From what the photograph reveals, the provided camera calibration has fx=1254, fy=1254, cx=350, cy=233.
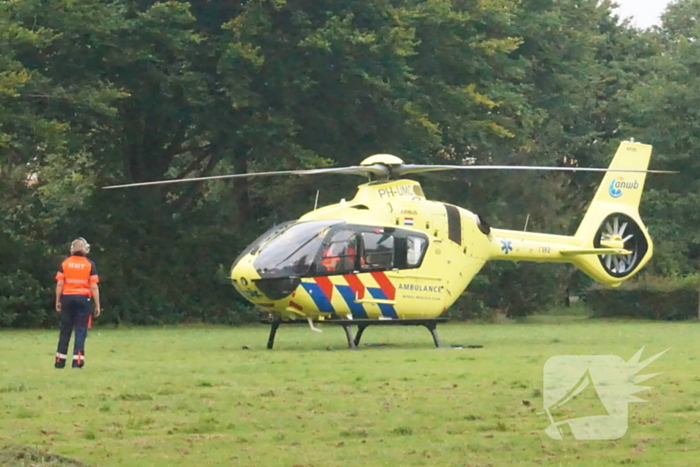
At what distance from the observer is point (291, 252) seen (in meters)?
21.0

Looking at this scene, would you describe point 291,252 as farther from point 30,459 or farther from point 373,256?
point 30,459

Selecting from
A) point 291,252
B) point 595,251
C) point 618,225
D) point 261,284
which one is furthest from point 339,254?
point 618,225

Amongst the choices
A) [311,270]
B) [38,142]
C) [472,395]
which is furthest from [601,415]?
[38,142]

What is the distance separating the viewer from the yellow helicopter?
21.1 meters

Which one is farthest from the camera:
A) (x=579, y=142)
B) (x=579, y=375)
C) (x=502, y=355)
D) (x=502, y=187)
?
(x=579, y=142)

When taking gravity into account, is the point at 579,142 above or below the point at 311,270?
above

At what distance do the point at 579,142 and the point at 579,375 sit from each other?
32992 millimetres

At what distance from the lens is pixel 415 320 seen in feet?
73.5

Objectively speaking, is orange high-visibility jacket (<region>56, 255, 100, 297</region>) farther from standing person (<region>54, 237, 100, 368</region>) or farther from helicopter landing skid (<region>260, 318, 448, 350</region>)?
helicopter landing skid (<region>260, 318, 448, 350</region>)

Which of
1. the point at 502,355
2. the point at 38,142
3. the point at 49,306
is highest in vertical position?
the point at 38,142

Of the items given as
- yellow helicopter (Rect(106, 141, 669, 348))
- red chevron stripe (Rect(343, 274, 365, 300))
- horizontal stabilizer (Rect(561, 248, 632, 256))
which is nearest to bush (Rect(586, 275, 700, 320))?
horizontal stabilizer (Rect(561, 248, 632, 256))

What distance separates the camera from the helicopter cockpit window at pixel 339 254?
2125 cm

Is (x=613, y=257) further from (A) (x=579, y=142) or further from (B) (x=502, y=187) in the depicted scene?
(A) (x=579, y=142)

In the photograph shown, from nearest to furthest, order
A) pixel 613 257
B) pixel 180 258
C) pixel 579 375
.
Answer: pixel 579 375, pixel 613 257, pixel 180 258
